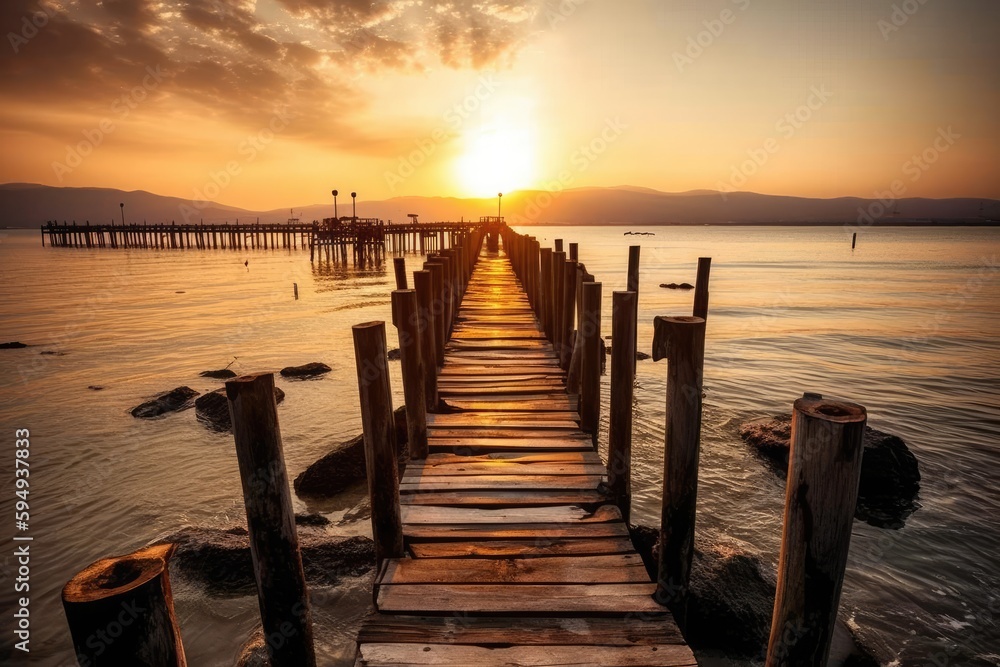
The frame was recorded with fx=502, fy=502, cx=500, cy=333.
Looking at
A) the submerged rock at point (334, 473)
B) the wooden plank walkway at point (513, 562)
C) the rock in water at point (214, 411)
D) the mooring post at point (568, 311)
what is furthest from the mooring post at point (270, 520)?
the rock in water at point (214, 411)

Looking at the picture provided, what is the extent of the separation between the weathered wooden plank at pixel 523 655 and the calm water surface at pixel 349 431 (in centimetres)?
252

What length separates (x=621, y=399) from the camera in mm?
4281

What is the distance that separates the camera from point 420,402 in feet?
16.3

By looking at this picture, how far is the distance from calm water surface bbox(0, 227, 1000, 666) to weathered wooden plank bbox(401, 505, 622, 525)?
1.94 metres

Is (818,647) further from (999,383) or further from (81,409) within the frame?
(999,383)

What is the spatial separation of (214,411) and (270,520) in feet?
28.2

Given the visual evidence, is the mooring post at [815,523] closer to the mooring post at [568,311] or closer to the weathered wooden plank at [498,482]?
the weathered wooden plank at [498,482]

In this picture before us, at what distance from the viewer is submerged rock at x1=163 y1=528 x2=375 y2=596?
5.54 metres

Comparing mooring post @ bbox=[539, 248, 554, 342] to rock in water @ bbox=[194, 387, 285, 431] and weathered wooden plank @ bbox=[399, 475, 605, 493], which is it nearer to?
weathered wooden plank @ bbox=[399, 475, 605, 493]

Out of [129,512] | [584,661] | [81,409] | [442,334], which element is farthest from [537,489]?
[81,409]

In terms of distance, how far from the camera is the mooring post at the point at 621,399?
4168 millimetres

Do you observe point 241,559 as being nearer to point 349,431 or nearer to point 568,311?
point 349,431

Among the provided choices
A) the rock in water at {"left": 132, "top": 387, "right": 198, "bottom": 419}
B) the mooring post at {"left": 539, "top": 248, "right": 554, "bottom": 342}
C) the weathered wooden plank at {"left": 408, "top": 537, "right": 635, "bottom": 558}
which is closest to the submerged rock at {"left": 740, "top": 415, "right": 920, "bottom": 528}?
the mooring post at {"left": 539, "top": 248, "right": 554, "bottom": 342}

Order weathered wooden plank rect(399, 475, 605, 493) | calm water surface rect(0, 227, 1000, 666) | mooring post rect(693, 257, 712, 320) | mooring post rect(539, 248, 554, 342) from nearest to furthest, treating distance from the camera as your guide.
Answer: weathered wooden plank rect(399, 475, 605, 493)
calm water surface rect(0, 227, 1000, 666)
mooring post rect(539, 248, 554, 342)
mooring post rect(693, 257, 712, 320)
